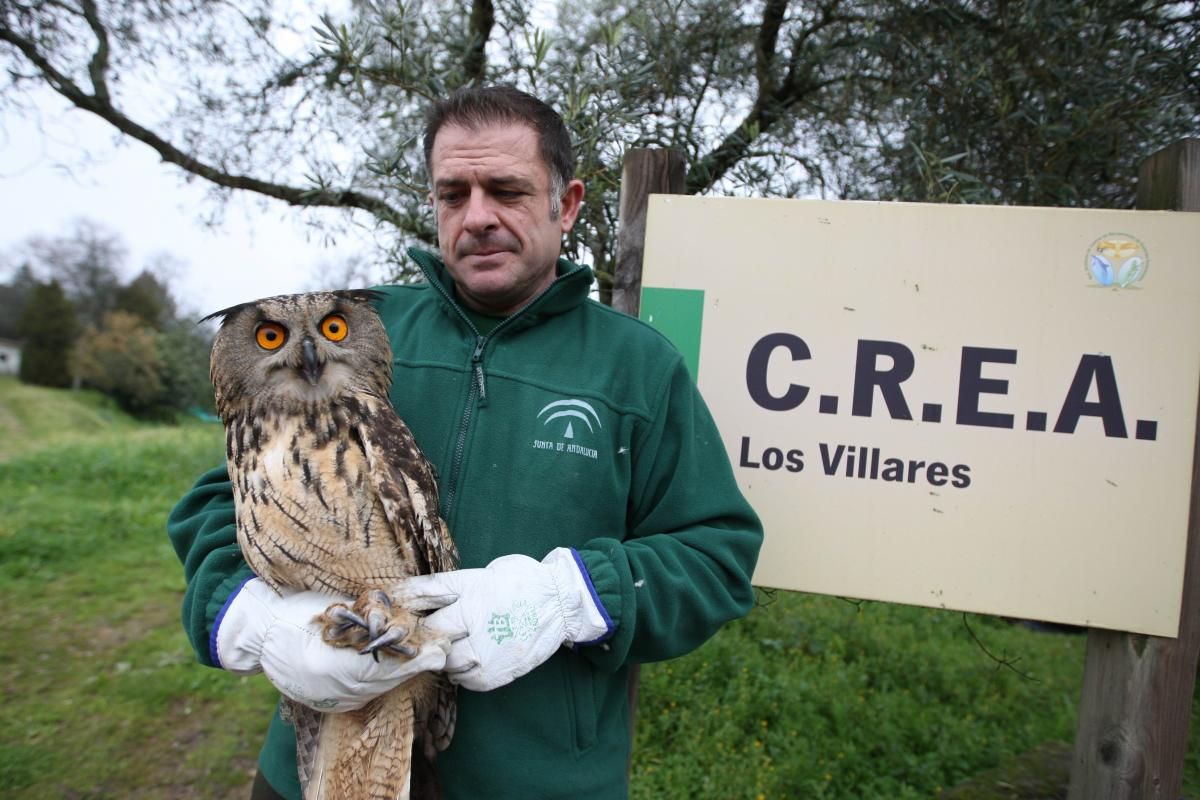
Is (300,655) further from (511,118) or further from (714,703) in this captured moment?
(714,703)

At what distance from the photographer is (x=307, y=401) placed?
153cm

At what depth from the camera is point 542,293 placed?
1631 millimetres

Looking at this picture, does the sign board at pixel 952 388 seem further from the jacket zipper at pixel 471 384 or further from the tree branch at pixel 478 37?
the tree branch at pixel 478 37

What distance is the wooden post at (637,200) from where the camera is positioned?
2.02 metres

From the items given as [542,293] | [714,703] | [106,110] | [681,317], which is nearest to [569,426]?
[542,293]

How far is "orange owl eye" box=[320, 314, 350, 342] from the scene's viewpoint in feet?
5.04

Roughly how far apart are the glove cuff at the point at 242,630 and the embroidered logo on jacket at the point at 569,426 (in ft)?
2.23

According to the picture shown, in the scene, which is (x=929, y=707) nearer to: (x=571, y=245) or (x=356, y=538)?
(x=571, y=245)

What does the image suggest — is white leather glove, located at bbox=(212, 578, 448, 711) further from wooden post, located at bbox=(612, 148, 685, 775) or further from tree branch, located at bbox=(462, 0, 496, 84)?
tree branch, located at bbox=(462, 0, 496, 84)

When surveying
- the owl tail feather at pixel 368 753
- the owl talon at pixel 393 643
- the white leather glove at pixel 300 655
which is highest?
the owl talon at pixel 393 643

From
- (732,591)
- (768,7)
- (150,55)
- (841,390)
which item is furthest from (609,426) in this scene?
(150,55)

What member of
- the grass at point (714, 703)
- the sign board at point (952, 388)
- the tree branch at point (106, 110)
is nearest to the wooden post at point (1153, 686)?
the sign board at point (952, 388)

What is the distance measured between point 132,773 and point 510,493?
3.32 metres

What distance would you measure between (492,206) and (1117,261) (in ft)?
5.35
